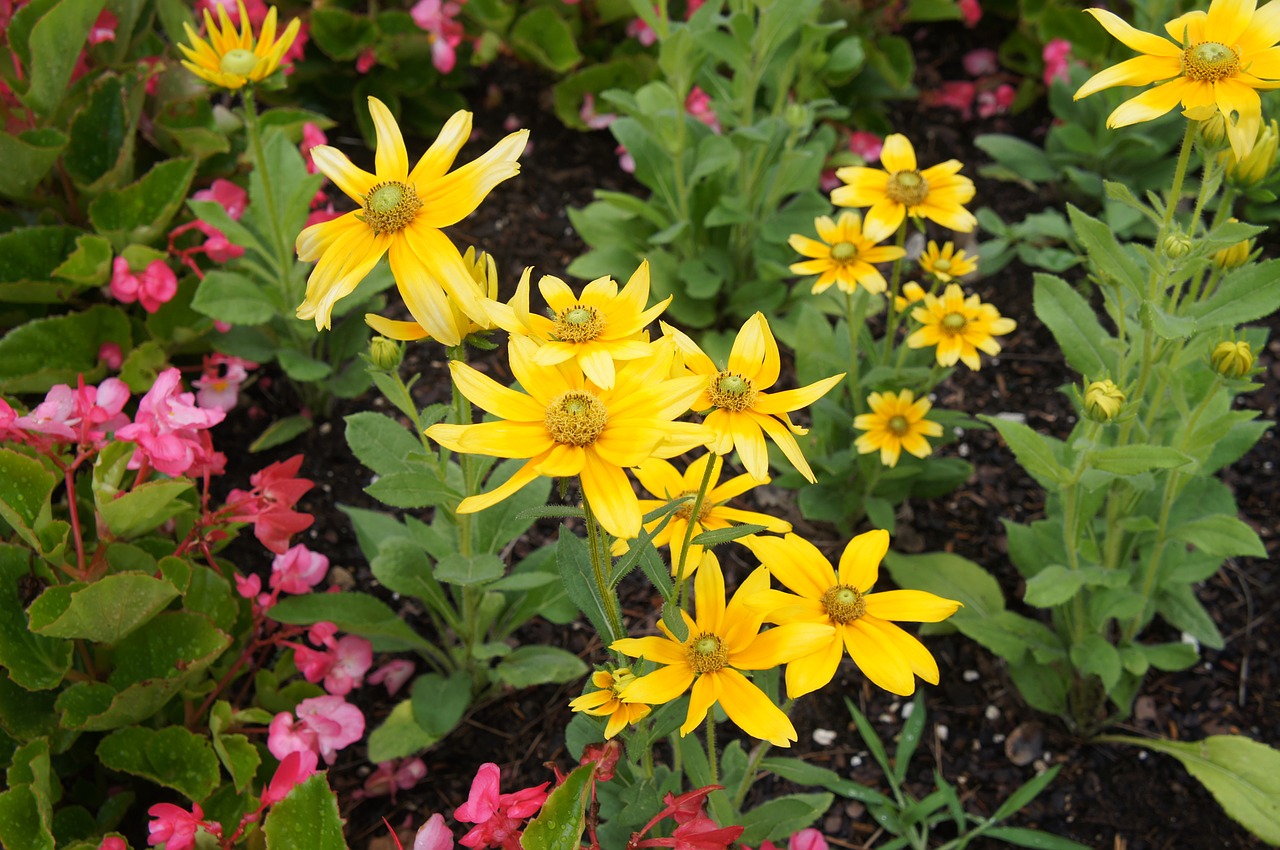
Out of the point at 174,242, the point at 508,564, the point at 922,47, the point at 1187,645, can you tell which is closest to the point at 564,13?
the point at 922,47

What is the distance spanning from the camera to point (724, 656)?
1.37 meters

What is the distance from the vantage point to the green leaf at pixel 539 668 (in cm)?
209

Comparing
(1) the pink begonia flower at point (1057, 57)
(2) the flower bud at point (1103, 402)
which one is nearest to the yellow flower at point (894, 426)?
(2) the flower bud at point (1103, 402)

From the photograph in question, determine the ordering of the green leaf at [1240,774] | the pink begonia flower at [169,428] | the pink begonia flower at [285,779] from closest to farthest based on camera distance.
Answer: the pink begonia flower at [285,779] → the pink begonia flower at [169,428] → the green leaf at [1240,774]

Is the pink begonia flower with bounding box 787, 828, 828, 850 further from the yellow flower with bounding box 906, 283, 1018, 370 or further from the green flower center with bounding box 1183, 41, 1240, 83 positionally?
the green flower center with bounding box 1183, 41, 1240, 83

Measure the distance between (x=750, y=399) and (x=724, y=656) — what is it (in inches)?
13.0

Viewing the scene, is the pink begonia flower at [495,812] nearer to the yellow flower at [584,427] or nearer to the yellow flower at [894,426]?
the yellow flower at [584,427]

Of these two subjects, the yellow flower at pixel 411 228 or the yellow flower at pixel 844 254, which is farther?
the yellow flower at pixel 844 254

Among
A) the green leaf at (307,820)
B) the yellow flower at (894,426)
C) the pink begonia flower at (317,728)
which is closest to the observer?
the green leaf at (307,820)

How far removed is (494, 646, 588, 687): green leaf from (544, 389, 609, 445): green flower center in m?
1.00

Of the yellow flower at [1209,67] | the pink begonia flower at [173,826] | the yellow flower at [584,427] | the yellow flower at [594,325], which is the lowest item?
the pink begonia flower at [173,826]

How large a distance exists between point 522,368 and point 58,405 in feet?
3.72

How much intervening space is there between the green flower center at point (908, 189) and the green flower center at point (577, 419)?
1.17 meters

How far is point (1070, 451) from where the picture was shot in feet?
6.59
